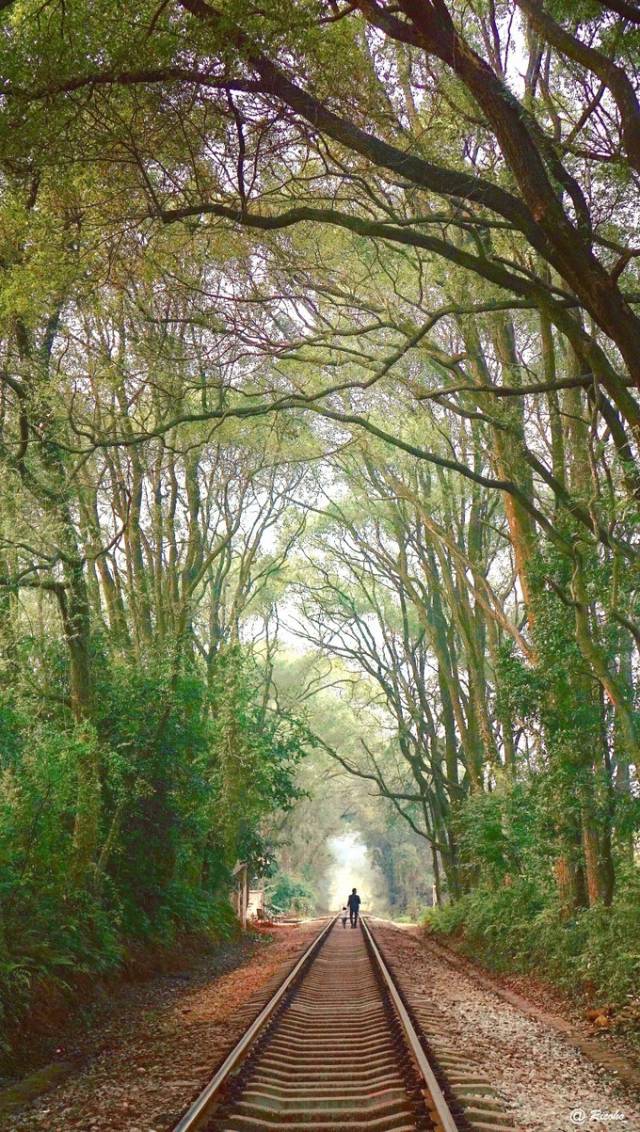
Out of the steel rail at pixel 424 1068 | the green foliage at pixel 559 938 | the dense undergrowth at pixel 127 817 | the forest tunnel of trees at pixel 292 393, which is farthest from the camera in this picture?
the green foliage at pixel 559 938

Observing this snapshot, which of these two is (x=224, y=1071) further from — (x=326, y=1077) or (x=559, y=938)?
(x=559, y=938)

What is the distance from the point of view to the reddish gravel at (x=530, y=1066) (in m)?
5.87

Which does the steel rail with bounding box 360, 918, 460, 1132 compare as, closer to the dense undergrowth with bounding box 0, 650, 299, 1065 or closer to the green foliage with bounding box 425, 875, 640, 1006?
the green foliage with bounding box 425, 875, 640, 1006

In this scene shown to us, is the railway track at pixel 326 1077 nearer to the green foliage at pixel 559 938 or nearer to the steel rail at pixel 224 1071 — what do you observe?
the steel rail at pixel 224 1071

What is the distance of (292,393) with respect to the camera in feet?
44.5

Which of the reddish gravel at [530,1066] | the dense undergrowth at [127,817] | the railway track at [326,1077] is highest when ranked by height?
the dense undergrowth at [127,817]

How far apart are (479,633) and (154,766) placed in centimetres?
903

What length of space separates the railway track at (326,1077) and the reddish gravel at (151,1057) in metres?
0.25

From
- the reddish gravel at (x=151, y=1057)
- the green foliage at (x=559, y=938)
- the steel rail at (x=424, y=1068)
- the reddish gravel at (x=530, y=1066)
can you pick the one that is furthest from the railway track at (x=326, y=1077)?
the green foliage at (x=559, y=938)

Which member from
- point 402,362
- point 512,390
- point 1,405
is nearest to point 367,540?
point 402,362

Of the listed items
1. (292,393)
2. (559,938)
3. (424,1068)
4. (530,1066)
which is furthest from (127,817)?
(424,1068)

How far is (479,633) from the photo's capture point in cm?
2128

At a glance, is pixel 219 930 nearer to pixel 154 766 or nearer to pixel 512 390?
pixel 154 766

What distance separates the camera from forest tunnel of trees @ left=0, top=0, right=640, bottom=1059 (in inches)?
299
